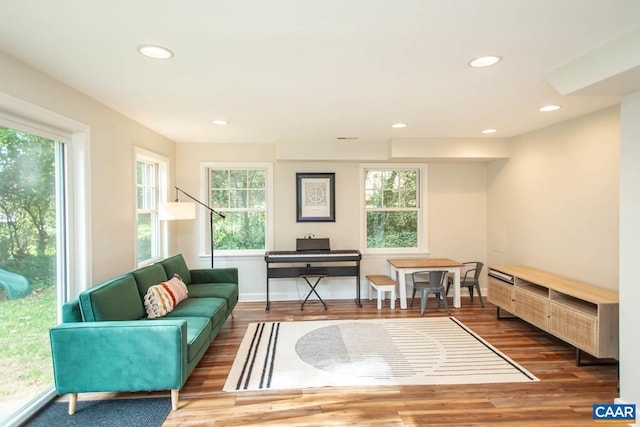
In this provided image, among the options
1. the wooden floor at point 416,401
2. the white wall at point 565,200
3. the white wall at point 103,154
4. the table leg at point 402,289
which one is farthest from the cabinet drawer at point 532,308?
the white wall at point 103,154

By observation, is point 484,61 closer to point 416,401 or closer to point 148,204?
point 416,401

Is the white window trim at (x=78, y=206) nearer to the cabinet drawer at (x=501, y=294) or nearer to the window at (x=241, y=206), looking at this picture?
the window at (x=241, y=206)

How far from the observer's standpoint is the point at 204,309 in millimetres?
3070

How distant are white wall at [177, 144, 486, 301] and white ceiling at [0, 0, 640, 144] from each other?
5.20 feet

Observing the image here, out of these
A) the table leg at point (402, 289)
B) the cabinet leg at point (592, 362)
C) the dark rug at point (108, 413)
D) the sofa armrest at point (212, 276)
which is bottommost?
the dark rug at point (108, 413)

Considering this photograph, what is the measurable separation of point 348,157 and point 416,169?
1.23 m

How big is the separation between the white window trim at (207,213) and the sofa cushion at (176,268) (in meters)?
0.83

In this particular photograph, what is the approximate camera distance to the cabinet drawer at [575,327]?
2689mm

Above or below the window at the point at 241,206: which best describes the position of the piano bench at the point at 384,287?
below

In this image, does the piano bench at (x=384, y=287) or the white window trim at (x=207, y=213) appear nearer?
the piano bench at (x=384, y=287)

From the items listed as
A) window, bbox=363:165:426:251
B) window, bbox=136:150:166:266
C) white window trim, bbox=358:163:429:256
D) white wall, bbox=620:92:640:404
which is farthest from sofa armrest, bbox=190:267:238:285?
white wall, bbox=620:92:640:404

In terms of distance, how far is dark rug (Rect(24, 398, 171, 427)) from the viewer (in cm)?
218

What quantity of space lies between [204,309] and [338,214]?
265 centimetres

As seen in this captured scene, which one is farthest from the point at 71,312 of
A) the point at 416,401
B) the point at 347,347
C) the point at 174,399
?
the point at 416,401
